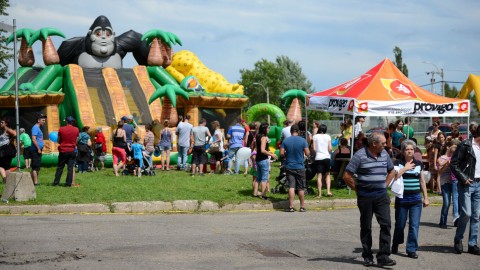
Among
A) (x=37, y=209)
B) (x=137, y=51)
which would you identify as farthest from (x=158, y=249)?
(x=137, y=51)

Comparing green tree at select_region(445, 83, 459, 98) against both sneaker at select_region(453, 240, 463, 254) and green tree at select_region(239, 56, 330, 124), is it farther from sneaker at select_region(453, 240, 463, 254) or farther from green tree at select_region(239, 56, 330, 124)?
sneaker at select_region(453, 240, 463, 254)

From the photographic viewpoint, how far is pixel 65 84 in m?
26.5

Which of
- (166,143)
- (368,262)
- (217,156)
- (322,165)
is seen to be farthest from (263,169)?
(166,143)

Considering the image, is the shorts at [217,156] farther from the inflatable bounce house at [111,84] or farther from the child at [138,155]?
the inflatable bounce house at [111,84]

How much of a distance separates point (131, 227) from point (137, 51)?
20551mm

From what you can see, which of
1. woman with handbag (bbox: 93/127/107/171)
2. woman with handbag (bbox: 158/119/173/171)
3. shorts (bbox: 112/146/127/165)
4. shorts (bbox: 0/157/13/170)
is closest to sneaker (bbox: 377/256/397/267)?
shorts (bbox: 0/157/13/170)

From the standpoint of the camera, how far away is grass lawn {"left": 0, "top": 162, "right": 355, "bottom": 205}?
44.8 feet

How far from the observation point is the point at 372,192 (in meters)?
8.34

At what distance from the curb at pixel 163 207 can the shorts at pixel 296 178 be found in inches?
Answer: 30.9

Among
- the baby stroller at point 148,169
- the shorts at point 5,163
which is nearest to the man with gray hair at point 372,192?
the shorts at point 5,163

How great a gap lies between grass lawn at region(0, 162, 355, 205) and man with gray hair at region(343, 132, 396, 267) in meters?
5.61

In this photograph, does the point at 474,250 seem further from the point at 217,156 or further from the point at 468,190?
the point at 217,156

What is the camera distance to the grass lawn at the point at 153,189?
13648 millimetres

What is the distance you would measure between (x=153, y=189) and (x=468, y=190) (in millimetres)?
7738
